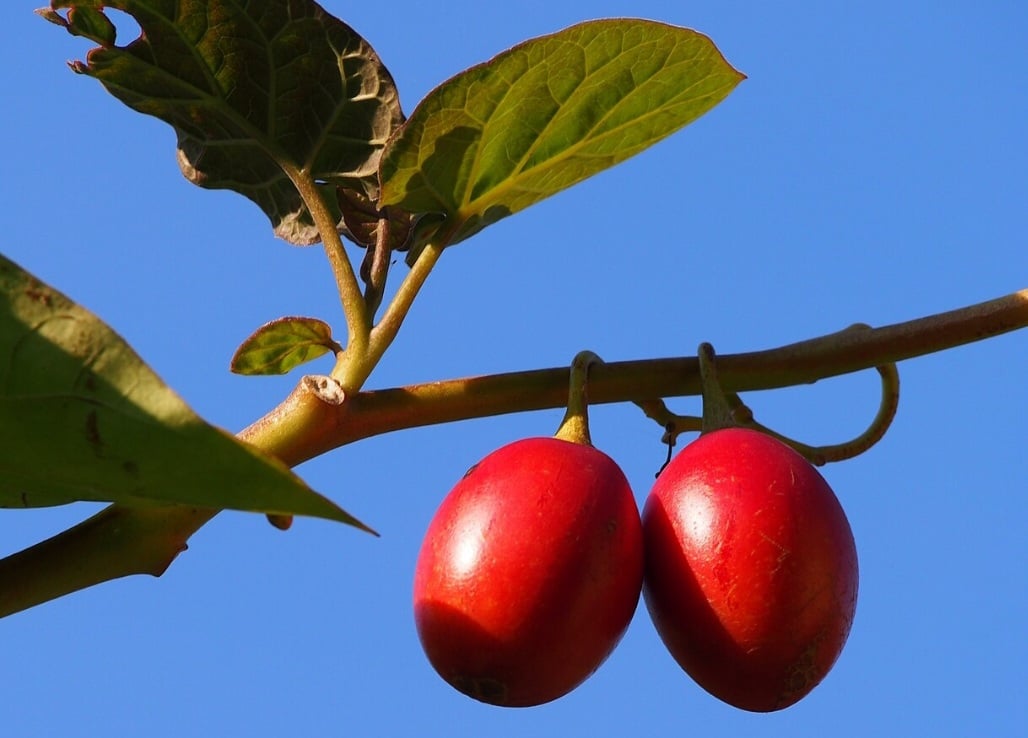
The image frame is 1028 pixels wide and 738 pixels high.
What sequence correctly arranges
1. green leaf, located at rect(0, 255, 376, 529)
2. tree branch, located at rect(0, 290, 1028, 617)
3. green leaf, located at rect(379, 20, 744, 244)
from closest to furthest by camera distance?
green leaf, located at rect(0, 255, 376, 529) < tree branch, located at rect(0, 290, 1028, 617) < green leaf, located at rect(379, 20, 744, 244)

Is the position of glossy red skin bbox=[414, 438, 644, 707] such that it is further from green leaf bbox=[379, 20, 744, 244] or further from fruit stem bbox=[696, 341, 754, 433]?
green leaf bbox=[379, 20, 744, 244]

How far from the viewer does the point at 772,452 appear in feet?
4.49

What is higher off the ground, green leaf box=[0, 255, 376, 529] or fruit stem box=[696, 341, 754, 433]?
fruit stem box=[696, 341, 754, 433]

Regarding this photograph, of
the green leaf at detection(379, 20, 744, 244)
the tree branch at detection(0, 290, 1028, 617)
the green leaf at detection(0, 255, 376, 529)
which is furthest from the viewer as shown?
the green leaf at detection(379, 20, 744, 244)

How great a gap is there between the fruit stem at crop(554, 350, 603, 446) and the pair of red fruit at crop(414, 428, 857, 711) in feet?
0.34

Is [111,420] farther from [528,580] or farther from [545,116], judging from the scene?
[545,116]

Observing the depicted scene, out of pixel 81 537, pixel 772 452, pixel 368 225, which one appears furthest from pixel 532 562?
pixel 368 225

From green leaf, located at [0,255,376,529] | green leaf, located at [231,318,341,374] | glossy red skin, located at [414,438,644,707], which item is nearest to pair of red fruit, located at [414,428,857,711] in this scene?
glossy red skin, located at [414,438,644,707]

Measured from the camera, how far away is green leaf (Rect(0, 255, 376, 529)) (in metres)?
0.82

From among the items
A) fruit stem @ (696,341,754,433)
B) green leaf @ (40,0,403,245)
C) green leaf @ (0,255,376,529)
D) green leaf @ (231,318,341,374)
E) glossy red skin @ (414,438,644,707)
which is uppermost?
green leaf @ (40,0,403,245)

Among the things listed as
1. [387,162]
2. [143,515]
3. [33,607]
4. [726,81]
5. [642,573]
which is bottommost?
[33,607]

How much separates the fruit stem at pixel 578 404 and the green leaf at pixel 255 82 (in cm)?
36

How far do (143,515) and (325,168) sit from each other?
58 centimetres

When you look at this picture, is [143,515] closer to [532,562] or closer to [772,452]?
[532,562]
